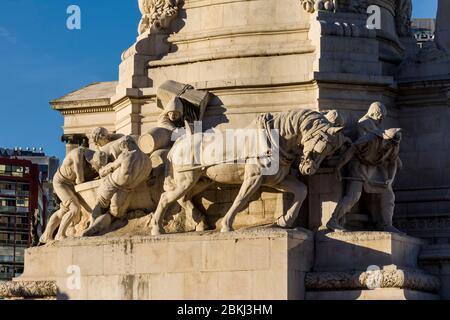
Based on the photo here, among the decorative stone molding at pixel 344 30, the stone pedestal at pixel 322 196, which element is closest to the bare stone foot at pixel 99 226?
the stone pedestal at pixel 322 196

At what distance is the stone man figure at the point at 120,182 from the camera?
31.8 m

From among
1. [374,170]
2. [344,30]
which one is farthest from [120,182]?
[344,30]

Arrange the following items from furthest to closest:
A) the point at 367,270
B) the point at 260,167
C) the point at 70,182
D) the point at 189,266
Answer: the point at 70,182 → the point at 260,167 → the point at 189,266 → the point at 367,270

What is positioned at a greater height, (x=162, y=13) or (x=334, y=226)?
(x=162, y=13)

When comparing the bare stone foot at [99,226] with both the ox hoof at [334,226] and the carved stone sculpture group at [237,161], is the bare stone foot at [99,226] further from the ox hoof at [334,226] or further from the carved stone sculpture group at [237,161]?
the ox hoof at [334,226]

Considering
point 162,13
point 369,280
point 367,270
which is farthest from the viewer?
point 162,13

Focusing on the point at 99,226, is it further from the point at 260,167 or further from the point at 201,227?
the point at 260,167

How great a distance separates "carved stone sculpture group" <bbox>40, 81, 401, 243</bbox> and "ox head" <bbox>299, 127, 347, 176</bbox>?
0.06ft

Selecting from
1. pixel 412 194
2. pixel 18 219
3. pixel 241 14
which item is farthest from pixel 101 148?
pixel 18 219

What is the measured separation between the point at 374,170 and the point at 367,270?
258cm

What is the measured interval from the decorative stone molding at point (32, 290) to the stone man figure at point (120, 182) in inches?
51.6

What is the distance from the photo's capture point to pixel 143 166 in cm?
3189

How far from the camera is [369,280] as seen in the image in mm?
29594

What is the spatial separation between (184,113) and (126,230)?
2.71 metres
